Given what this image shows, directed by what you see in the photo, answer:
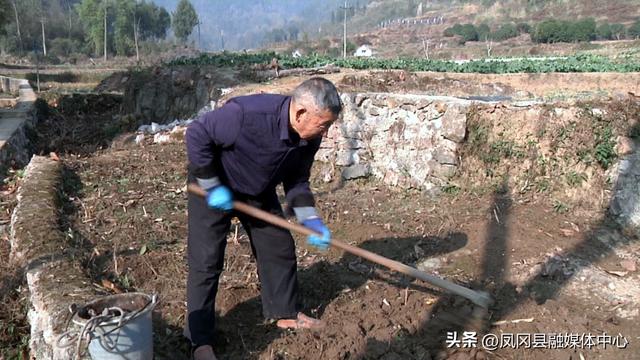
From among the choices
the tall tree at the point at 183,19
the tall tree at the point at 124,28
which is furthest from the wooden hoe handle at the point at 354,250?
the tall tree at the point at 183,19

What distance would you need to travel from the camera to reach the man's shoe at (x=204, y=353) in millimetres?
3248

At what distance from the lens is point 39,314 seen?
3.46 meters

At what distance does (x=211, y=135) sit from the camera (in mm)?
3086

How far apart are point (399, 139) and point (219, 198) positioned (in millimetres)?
4302

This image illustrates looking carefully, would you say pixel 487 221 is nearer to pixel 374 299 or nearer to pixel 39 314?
pixel 374 299

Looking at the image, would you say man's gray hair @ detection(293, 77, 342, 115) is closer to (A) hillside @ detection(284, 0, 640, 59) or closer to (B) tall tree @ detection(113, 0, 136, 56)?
(A) hillside @ detection(284, 0, 640, 59)

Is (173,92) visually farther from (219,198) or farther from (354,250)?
(354,250)

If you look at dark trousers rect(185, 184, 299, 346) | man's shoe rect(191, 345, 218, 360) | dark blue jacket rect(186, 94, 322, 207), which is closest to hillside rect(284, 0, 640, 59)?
dark trousers rect(185, 184, 299, 346)

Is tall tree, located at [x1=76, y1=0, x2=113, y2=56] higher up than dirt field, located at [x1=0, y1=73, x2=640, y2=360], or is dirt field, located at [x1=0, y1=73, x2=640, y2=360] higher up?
tall tree, located at [x1=76, y1=0, x2=113, y2=56]

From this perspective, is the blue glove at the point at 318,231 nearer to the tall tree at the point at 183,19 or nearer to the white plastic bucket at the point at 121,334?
the white plastic bucket at the point at 121,334

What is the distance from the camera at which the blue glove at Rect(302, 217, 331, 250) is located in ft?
11.2

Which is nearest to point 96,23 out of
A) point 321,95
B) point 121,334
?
point 321,95

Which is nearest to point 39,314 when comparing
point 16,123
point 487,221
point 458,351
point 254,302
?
point 254,302

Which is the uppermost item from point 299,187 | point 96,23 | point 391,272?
point 96,23
